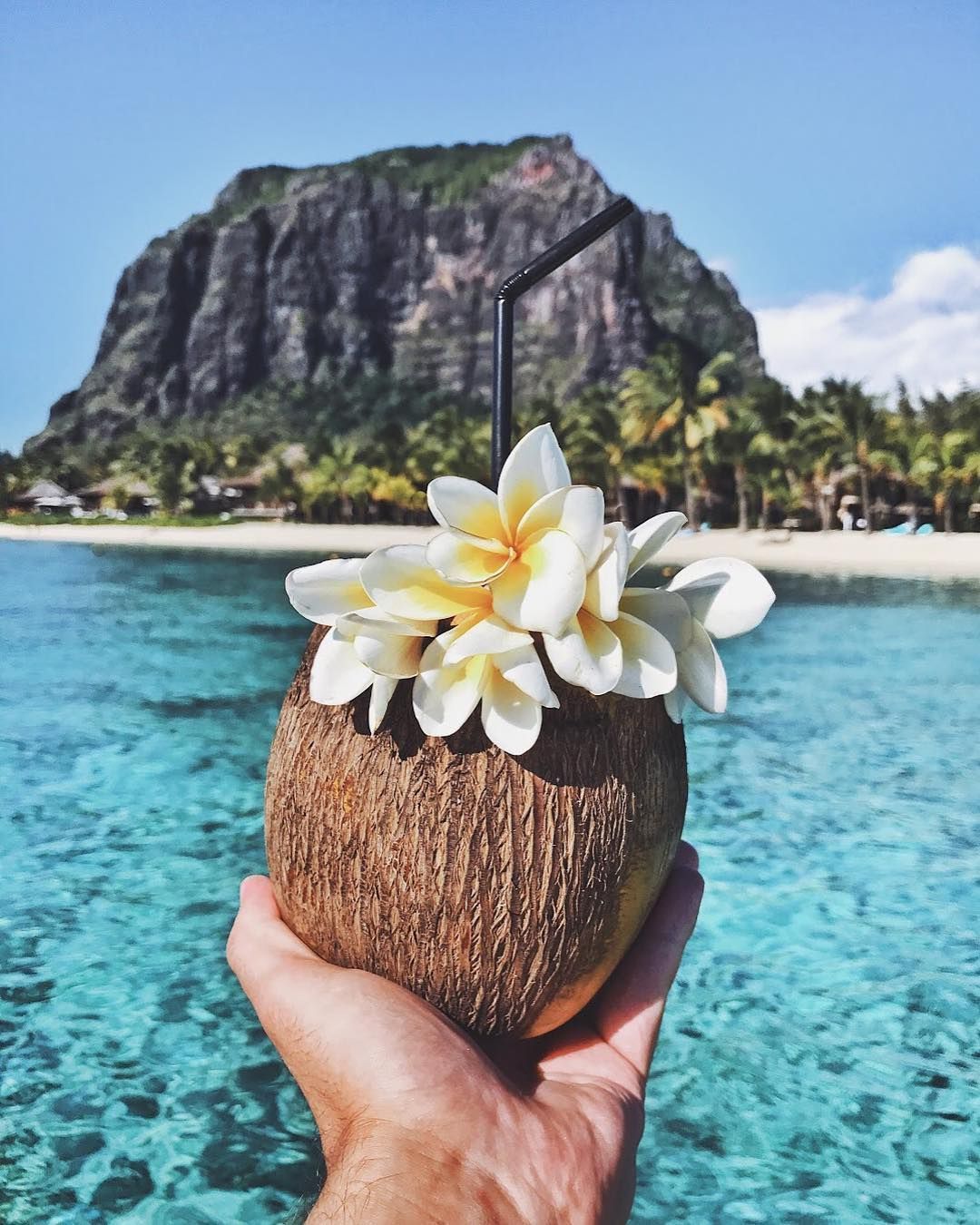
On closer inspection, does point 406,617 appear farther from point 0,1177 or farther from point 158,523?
point 158,523

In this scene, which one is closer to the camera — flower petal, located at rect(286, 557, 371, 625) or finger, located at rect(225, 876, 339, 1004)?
flower petal, located at rect(286, 557, 371, 625)

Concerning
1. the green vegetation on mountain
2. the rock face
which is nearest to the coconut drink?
the green vegetation on mountain

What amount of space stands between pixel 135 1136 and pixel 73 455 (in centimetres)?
10710

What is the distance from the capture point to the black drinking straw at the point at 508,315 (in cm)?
134

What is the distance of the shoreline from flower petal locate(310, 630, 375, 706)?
12979 mm

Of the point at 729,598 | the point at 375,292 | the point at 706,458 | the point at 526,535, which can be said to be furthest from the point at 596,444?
the point at 375,292

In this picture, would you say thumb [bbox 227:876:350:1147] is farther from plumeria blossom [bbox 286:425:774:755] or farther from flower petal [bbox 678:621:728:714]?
flower petal [bbox 678:621:728:714]

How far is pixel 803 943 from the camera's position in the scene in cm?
420

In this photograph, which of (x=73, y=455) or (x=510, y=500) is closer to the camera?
(x=510, y=500)

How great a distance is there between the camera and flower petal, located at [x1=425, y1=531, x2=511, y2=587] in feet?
3.70

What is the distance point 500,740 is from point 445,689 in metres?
0.09

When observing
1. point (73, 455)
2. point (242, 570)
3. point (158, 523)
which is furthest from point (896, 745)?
point (73, 455)

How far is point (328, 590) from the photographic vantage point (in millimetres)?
1248

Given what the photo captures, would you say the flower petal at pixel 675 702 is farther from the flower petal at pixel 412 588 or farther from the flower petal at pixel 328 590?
the flower petal at pixel 328 590
